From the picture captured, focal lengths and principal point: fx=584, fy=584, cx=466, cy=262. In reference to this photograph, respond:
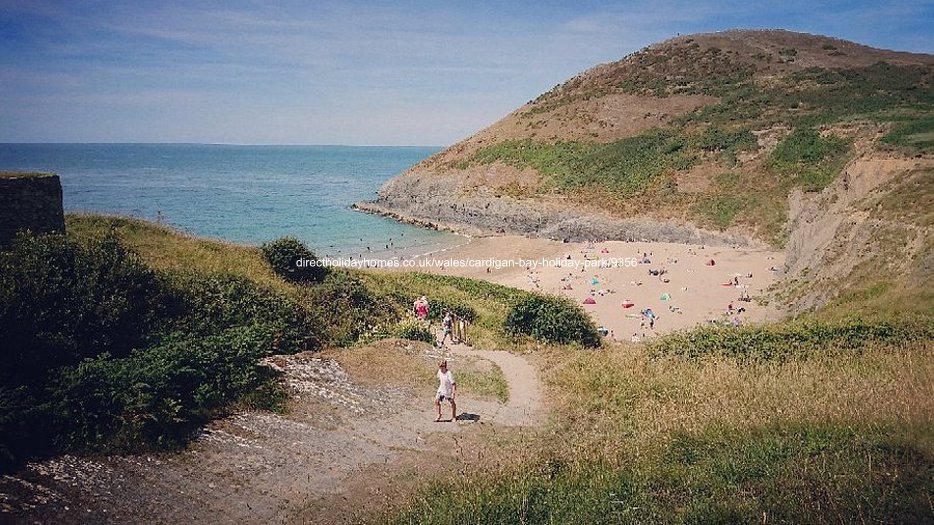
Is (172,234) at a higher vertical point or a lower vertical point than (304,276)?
higher

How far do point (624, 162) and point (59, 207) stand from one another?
2238 inches

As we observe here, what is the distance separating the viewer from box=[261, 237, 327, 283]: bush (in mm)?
23766

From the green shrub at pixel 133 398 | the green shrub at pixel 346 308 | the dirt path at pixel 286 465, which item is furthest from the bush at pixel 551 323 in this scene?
the green shrub at pixel 133 398

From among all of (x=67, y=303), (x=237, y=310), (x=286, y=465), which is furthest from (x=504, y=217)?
(x=286, y=465)

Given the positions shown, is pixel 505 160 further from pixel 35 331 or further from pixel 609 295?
pixel 35 331

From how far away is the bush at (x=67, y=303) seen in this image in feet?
40.4

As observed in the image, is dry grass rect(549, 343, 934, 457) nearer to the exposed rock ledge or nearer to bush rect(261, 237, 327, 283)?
bush rect(261, 237, 327, 283)

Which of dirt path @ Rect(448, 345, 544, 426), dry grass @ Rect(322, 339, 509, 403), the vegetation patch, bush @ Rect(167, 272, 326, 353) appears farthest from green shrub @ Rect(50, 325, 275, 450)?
the vegetation patch

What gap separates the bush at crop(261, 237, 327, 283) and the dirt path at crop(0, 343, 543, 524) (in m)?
9.57

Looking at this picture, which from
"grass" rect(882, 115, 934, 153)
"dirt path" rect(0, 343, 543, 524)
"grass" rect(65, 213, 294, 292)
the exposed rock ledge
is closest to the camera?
"dirt path" rect(0, 343, 543, 524)

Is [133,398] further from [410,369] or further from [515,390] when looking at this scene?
[515,390]

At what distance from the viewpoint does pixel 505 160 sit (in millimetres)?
75250

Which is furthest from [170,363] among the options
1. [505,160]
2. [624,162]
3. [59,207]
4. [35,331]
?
[505,160]

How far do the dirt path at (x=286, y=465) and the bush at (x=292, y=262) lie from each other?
9574mm
